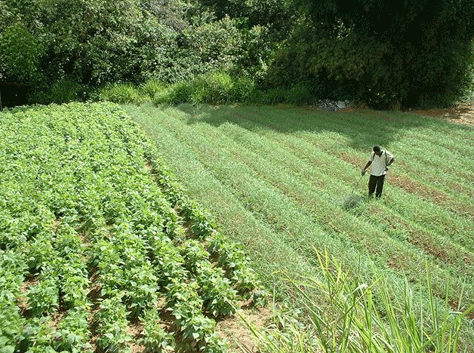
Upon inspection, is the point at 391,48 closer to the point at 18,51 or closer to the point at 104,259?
the point at 18,51

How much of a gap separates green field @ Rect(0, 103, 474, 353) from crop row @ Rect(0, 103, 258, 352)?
26 mm

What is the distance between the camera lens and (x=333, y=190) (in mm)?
9430

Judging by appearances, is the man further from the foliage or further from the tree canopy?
the foliage

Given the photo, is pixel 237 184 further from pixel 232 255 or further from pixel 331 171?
pixel 232 255

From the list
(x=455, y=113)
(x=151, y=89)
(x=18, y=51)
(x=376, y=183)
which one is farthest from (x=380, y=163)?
(x=18, y=51)

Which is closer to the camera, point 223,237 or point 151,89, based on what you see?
point 223,237

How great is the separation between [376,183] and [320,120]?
7.82m

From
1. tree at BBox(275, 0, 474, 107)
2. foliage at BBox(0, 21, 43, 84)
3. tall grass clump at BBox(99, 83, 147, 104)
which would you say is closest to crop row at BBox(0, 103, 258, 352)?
tall grass clump at BBox(99, 83, 147, 104)

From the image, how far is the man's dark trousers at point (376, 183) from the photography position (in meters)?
8.75

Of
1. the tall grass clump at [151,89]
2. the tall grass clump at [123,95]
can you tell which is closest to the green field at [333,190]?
the tall grass clump at [123,95]

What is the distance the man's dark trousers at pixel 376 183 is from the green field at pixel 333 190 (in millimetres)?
203

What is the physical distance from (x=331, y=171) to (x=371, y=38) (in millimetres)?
9800

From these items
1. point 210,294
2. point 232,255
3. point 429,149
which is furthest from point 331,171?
point 210,294

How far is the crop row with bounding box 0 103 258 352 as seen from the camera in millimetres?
4605
